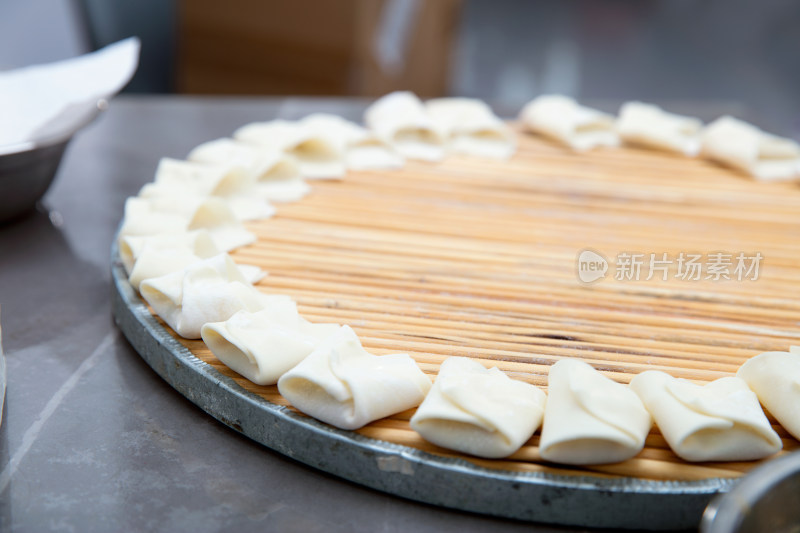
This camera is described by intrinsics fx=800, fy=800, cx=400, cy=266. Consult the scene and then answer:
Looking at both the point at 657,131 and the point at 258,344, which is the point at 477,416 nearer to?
the point at 258,344

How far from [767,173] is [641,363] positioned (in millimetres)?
852

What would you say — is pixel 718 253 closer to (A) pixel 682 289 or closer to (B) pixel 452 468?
(A) pixel 682 289

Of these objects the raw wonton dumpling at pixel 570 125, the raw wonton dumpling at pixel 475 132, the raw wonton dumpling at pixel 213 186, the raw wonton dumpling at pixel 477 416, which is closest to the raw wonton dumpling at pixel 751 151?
the raw wonton dumpling at pixel 570 125

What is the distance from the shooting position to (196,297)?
87cm

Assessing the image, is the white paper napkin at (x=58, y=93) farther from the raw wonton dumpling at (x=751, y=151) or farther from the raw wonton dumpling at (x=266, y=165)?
the raw wonton dumpling at (x=751, y=151)

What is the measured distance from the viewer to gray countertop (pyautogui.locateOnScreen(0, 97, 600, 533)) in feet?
2.27

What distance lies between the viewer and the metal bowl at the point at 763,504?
0.47 meters

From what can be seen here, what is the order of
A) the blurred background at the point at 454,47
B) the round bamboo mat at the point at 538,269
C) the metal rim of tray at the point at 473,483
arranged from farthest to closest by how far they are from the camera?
the blurred background at the point at 454,47 < the round bamboo mat at the point at 538,269 < the metal rim of tray at the point at 473,483

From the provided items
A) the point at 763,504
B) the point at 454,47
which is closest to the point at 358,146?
the point at 763,504

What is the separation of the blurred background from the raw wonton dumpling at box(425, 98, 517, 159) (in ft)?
1.13

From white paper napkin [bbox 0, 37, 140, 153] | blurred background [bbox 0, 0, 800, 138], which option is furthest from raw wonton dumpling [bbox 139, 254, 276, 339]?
blurred background [bbox 0, 0, 800, 138]

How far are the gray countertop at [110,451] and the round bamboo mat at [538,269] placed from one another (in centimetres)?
6

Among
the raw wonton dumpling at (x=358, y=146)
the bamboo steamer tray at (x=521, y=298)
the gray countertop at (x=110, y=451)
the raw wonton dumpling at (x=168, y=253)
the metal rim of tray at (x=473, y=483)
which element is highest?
the raw wonton dumpling at (x=358, y=146)

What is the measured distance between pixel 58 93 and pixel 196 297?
61 centimetres
